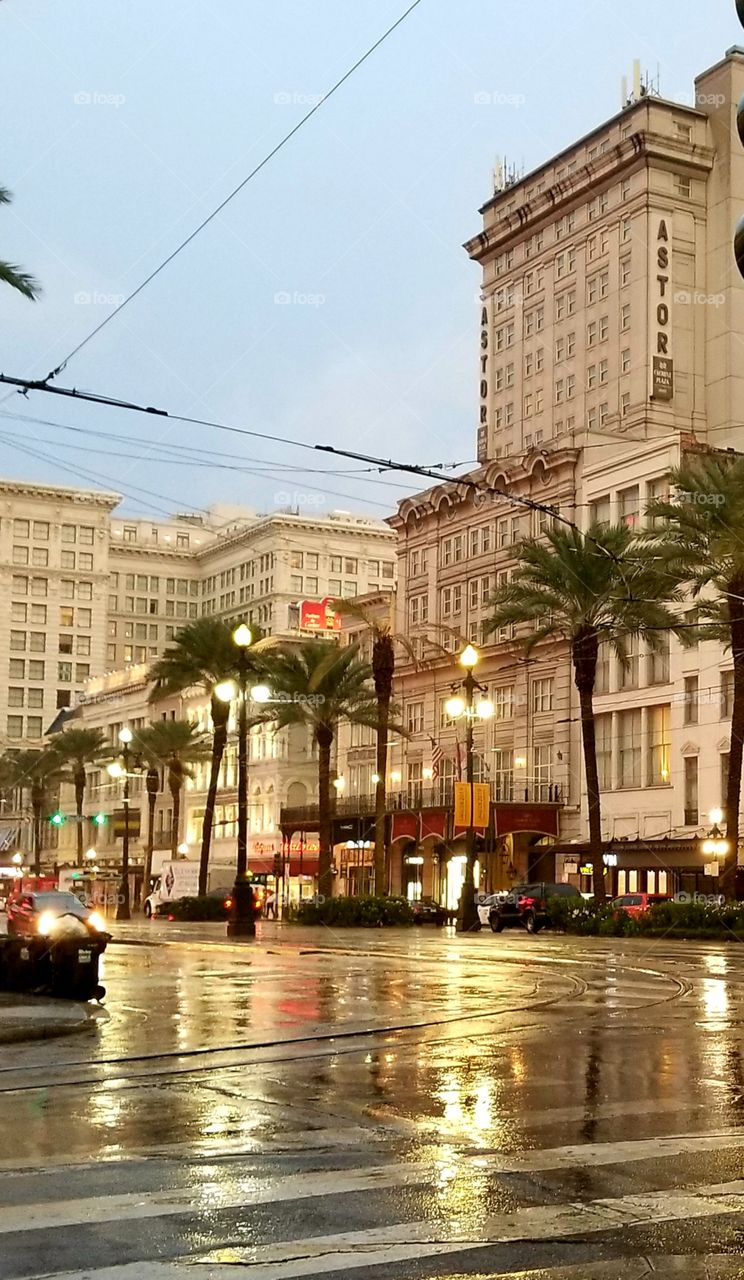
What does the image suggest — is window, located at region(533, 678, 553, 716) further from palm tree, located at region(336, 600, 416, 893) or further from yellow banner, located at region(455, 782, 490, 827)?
yellow banner, located at region(455, 782, 490, 827)

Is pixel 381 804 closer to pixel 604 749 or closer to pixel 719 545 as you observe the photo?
pixel 604 749

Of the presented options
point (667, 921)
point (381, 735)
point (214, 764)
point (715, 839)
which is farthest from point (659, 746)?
point (667, 921)

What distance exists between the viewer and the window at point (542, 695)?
7275 centimetres

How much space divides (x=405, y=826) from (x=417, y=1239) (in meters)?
72.1

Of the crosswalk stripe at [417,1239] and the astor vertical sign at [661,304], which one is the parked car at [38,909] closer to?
the crosswalk stripe at [417,1239]

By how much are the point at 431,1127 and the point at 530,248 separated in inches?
3476

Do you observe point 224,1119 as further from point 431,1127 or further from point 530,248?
point 530,248

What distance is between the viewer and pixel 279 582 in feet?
434

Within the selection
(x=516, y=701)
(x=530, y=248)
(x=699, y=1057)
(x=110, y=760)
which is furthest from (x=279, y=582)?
(x=699, y=1057)

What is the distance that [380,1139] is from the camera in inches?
377

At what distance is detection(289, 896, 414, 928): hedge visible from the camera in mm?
55719

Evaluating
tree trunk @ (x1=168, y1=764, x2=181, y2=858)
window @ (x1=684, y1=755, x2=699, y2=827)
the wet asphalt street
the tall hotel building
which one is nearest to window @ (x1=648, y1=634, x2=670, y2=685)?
the tall hotel building

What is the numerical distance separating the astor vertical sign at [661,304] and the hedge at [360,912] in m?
36.7

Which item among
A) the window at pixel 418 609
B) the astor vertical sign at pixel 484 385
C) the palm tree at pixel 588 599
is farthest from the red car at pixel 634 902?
the astor vertical sign at pixel 484 385
